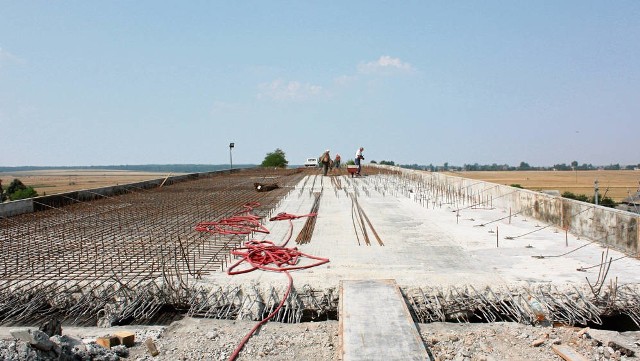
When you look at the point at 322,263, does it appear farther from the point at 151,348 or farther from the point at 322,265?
the point at 151,348

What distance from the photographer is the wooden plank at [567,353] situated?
4102mm

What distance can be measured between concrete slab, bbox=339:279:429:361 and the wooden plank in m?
1.28

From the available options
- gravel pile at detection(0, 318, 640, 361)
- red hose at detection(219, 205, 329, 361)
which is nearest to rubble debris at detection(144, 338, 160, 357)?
gravel pile at detection(0, 318, 640, 361)

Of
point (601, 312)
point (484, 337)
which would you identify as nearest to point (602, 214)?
point (601, 312)

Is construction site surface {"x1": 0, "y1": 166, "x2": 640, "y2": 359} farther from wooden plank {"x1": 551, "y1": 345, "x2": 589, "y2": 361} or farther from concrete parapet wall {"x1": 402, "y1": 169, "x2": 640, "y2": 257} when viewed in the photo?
wooden plank {"x1": 551, "y1": 345, "x2": 589, "y2": 361}

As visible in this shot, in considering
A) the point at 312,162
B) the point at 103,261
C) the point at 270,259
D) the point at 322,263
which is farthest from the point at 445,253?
the point at 312,162

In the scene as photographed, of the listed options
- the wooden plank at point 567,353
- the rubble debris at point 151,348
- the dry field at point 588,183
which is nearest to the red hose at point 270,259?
Answer: the rubble debris at point 151,348

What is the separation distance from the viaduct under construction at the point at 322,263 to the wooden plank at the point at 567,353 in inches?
31.5

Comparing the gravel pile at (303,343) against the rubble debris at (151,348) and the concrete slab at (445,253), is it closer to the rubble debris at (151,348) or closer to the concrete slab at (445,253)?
the rubble debris at (151,348)

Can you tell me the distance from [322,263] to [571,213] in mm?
4917

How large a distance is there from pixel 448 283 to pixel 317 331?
1.87m

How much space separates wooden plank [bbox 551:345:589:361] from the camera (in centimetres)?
410

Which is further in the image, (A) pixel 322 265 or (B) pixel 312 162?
(B) pixel 312 162

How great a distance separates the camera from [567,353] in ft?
13.9
